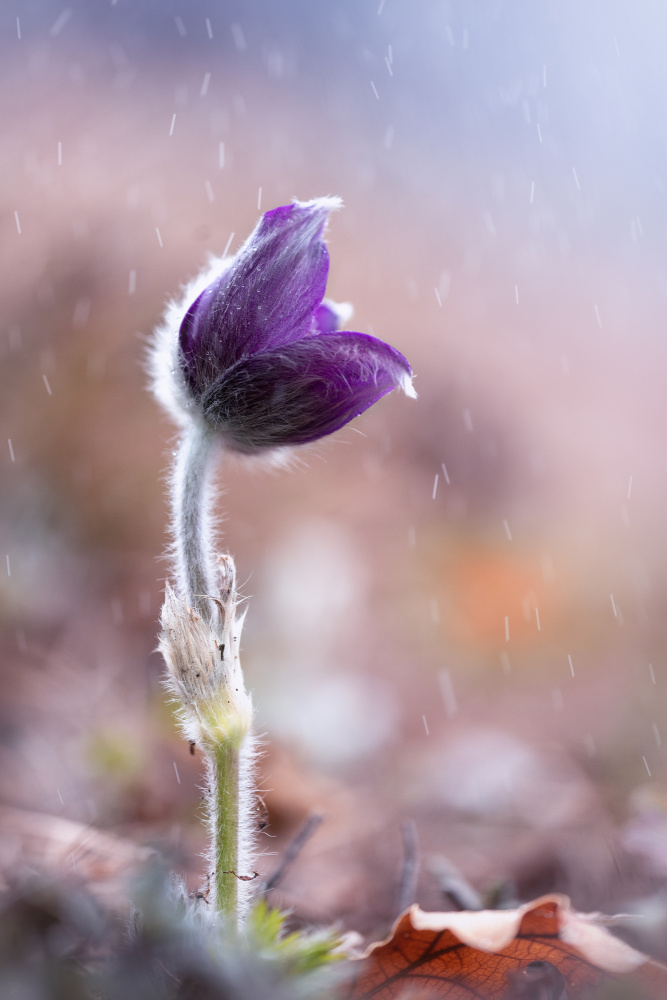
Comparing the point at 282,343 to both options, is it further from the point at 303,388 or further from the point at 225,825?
the point at 225,825

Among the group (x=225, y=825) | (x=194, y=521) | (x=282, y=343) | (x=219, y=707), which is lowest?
(x=225, y=825)

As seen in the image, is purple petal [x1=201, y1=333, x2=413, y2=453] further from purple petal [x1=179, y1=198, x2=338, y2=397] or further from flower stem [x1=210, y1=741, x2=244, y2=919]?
flower stem [x1=210, y1=741, x2=244, y2=919]

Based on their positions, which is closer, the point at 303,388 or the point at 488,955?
the point at 488,955

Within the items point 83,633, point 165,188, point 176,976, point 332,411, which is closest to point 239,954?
point 176,976

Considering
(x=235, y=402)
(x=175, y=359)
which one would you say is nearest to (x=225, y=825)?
(x=235, y=402)

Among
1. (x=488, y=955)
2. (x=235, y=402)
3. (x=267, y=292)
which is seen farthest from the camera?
(x=235, y=402)

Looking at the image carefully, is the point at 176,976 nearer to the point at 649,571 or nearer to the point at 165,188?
the point at 649,571

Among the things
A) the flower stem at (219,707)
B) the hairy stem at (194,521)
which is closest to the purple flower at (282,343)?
the hairy stem at (194,521)

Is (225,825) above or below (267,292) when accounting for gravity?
below

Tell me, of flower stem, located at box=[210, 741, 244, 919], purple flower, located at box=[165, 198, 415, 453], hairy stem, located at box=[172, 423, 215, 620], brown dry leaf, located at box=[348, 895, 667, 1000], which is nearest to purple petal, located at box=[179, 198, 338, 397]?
purple flower, located at box=[165, 198, 415, 453]
